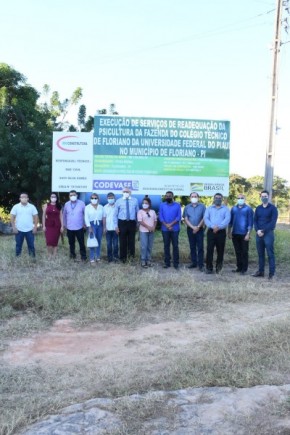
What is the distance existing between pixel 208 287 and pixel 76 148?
5.27m

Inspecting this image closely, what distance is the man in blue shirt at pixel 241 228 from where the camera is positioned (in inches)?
374

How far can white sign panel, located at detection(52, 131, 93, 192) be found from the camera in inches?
443

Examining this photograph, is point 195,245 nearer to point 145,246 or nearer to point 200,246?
point 200,246

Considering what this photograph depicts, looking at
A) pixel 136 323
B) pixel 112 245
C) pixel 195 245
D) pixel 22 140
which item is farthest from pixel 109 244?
pixel 22 140

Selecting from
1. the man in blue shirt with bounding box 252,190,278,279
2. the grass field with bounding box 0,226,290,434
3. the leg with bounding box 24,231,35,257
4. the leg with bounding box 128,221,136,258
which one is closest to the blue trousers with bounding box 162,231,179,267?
the grass field with bounding box 0,226,290,434

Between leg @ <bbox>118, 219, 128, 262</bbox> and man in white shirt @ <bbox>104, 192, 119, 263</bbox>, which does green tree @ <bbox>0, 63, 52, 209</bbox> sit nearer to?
man in white shirt @ <bbox>104, 192, 119, 263</bbox>

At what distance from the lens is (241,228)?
9516mm

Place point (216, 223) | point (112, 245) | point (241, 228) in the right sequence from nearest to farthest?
1. point (216, 223)
2. point (241, 228)
3. point (112, 245)

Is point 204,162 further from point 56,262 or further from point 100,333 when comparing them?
point 100,333

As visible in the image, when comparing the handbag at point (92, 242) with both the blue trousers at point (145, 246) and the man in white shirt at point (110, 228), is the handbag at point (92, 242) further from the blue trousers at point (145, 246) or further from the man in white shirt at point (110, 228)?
the blue trousers at point (145, 246)

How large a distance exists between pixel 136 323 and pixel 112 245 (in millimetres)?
4469

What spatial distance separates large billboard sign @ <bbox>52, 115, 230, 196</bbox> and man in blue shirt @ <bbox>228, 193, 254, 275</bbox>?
6.31 ft

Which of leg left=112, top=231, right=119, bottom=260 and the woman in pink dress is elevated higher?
the woman in pink dress

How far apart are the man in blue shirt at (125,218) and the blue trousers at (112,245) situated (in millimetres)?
233
